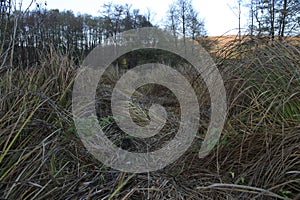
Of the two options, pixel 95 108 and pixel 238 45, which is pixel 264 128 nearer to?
pixel 238 45

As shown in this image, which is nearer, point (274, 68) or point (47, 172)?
point (47, 172)

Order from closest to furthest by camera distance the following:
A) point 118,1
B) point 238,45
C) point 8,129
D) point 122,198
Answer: point 122,198, point 8,129, point 238,45, point 118,1

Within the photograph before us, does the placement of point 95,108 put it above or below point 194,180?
above

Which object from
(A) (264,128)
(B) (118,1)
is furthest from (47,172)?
(B) (118,1)

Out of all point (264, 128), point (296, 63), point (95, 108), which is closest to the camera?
point (264, 128)

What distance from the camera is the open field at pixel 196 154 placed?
0.88m

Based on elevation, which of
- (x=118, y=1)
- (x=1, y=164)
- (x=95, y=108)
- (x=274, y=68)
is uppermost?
(x=118, y=1)

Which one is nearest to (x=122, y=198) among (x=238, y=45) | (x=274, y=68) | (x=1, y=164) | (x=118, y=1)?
(x=1, y=164)

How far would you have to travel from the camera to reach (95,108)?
5.90ft

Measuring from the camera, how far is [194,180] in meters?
1.02

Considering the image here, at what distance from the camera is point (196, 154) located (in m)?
1.18

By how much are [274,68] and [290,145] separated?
1.56ft

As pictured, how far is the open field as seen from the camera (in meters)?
0.88

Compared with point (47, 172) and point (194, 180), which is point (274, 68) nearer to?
point (194, 180)
